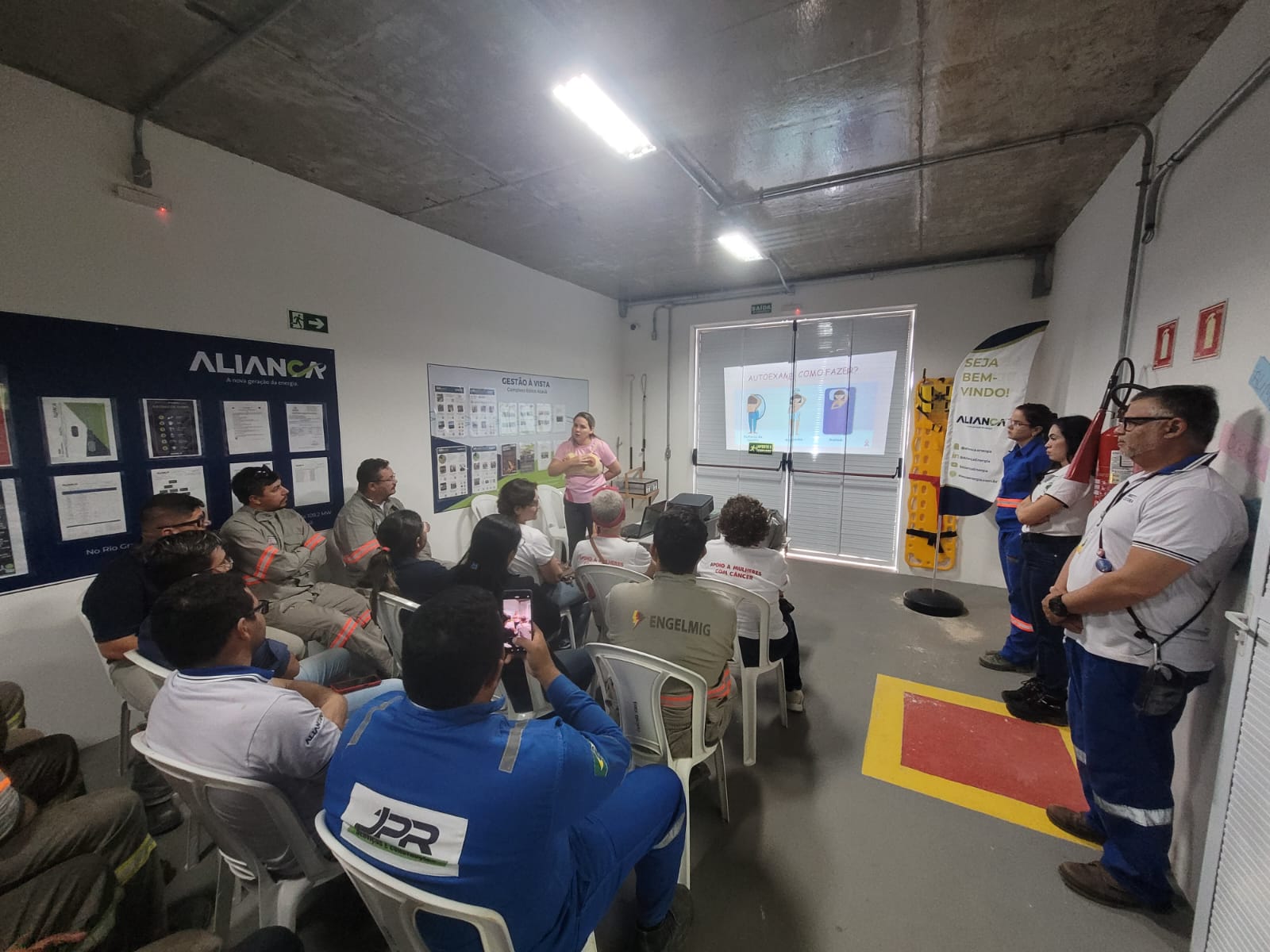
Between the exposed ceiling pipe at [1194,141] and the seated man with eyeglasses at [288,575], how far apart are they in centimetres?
390

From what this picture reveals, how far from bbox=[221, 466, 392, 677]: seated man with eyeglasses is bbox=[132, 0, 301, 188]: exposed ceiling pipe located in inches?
56.3

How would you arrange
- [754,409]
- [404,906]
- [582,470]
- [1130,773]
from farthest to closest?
1. [754,409]
2. [582,470]
3. [1130,773]
4. [404,906]

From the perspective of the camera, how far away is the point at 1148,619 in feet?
4.63

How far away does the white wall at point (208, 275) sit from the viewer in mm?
1972

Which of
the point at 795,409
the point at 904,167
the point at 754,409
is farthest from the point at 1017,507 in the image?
the point at 754,409

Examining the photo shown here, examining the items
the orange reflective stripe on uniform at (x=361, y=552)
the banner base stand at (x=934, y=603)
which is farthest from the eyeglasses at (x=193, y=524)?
the banner base stand at (x=934, y=603)

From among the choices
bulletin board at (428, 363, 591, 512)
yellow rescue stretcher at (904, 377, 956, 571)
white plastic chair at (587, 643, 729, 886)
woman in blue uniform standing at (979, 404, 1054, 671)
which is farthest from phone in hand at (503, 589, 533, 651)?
yellow rescue stretcher at (904, 377, 956, 571)

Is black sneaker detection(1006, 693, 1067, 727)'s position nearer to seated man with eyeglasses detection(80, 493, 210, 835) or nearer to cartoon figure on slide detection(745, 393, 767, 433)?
cartoon figure on slide detection(745, 393, 767, 433)

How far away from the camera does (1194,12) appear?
1.63 metres

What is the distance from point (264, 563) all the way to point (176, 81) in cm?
210

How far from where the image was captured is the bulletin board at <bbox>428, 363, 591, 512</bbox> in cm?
380

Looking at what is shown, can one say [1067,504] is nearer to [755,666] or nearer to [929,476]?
[755,666]

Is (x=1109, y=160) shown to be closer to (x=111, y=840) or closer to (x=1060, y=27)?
(x=1060, y=27)

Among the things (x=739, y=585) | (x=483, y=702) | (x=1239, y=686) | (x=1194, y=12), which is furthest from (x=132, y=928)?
(x=1194, y=12)
